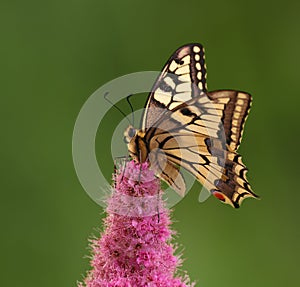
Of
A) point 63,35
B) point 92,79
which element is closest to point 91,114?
point 92,79

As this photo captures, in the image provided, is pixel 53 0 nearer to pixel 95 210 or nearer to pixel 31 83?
pixel 31 83

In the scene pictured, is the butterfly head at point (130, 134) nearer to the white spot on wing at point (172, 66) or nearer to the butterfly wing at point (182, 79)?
the butterfly wing at point (182, 79)

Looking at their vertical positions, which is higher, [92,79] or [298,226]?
[92,79]

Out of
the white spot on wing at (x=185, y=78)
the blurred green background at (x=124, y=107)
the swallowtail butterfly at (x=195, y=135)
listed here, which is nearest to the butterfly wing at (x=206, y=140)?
the swallowtail butterfly at (x=195, y=135)

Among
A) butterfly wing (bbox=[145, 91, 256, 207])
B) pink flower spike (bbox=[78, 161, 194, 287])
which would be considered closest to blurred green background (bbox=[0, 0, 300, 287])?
butterfly wing (bbox=[145, 91, 256, 207])

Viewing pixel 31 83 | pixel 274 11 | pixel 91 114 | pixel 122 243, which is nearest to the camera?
pixel 122 243
